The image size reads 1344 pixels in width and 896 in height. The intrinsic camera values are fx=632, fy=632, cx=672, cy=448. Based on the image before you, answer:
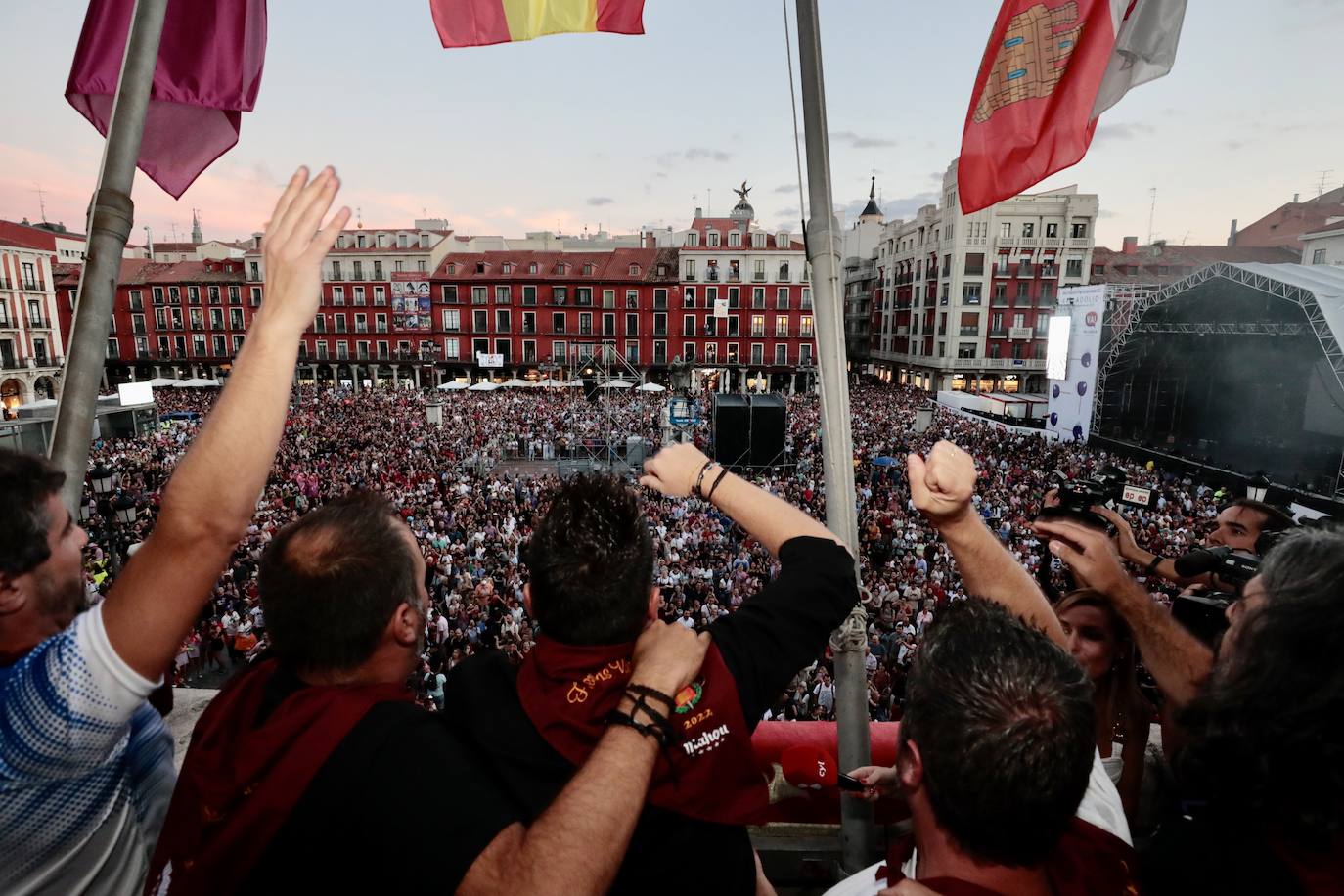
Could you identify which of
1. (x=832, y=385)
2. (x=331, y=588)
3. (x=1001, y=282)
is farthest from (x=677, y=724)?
(x=1001, y=282)

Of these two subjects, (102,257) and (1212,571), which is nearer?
(102,257)

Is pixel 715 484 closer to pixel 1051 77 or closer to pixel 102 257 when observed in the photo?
pixel 102 257

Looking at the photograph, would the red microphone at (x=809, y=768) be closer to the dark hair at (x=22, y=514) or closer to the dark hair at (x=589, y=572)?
the dark hair at (x=589, y=572)

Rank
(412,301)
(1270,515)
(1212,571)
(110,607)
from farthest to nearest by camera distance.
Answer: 1. (412,301)
2. (1270,515)
3. (1212,571)
4. (110,607)

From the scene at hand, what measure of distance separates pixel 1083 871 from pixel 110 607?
1.70 meters

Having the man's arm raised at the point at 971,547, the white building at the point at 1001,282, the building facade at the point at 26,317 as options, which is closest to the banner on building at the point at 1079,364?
the white building at the point at 1001,282

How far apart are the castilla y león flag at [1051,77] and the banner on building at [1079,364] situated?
24.4m

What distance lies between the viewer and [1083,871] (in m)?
1.14

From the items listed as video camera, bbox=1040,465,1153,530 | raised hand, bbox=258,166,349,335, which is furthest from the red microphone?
raised hand, bbox=258,166,349,335

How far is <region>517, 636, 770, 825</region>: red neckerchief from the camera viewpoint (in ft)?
4.09

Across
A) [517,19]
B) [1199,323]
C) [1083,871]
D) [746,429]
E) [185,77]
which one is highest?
[517,19]

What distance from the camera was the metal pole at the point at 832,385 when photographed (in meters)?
2.22

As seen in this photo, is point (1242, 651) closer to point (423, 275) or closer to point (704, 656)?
point (704, 656)

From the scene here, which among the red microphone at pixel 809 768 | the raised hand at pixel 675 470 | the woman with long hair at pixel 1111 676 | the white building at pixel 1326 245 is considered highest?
the white building at pixel 1326 245
